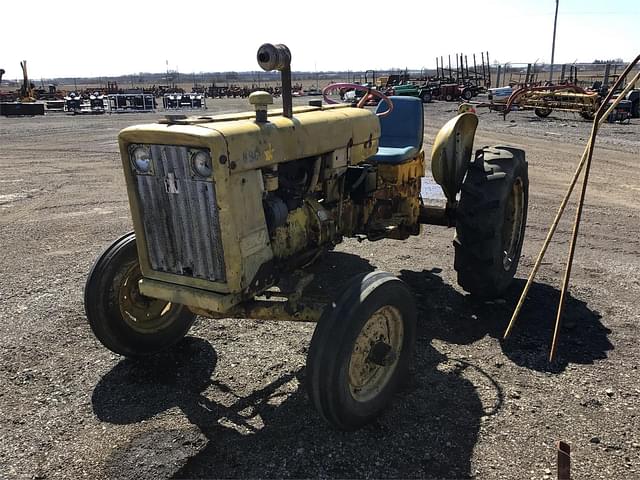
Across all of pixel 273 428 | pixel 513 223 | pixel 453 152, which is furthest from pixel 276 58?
pixel 513 223

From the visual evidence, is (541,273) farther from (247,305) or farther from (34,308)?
(34,308)

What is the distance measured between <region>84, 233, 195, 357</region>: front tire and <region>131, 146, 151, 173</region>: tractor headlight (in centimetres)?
82

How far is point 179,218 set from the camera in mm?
3025

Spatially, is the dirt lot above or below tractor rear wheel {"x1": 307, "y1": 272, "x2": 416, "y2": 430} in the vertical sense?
below

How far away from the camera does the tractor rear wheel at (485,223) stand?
439cm

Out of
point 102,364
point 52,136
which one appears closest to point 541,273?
point 102,364

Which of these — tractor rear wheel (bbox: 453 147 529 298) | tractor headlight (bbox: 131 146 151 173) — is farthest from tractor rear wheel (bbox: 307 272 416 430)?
tractor rear wheel (bbox: 453 147 529 298)

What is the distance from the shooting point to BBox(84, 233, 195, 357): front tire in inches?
142

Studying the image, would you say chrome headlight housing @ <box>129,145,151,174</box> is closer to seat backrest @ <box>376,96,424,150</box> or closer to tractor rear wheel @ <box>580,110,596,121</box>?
seat backrest @ <box>376,96,424,150</box>

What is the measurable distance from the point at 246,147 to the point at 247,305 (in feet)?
3.05

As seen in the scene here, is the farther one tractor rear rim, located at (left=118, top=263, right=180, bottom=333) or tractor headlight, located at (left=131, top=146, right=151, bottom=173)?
tractor rear rim, located at (left=118, top=263, right=180, bottom=333)

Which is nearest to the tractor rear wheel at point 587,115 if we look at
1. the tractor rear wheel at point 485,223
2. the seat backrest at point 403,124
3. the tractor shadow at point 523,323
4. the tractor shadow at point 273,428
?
the seat backrest at point 403,124

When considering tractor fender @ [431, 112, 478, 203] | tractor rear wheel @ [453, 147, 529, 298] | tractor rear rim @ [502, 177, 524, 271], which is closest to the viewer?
tractor rear wheel @ [453, 147, 529, 298]

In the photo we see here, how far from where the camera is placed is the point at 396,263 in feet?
19.2
